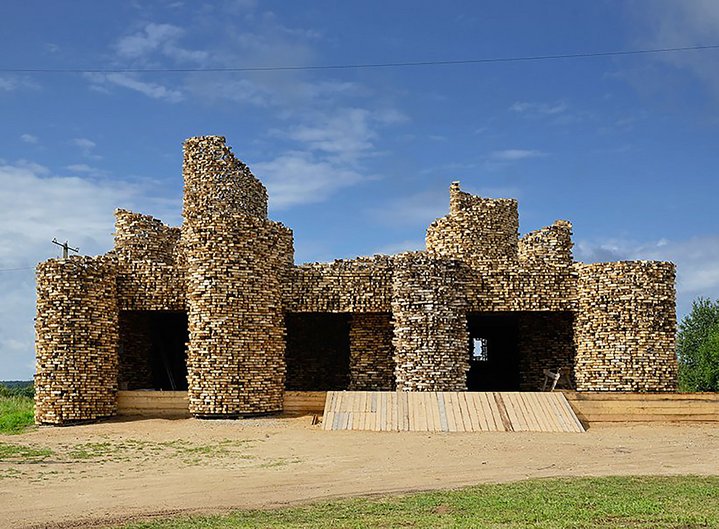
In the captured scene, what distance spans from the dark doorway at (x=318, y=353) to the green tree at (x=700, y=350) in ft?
71.8

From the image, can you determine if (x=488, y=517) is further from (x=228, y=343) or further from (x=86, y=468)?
(x=228, y=343)

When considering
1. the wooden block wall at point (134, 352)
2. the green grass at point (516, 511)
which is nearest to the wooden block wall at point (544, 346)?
the wooden block wall at point (134, 352)

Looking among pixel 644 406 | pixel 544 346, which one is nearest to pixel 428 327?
pixel 544 346

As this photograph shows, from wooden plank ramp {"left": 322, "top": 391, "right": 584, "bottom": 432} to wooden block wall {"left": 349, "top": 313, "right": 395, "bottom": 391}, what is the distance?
2327mm

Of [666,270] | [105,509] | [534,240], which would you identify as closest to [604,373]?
[666,270]

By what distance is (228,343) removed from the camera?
875 inches

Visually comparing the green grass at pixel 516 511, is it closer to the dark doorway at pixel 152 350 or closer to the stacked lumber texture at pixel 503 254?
the stacked lumber texture at pixel 503 254

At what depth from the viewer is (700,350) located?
1726 inches

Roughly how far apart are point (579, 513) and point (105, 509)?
241 inches

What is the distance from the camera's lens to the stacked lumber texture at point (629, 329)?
77.4 ft

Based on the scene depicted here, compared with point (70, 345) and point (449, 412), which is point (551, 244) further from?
point (70, 345)

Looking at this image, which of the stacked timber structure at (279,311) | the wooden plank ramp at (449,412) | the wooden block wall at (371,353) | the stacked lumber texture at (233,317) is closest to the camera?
the wooden plank ramp at (449,412)

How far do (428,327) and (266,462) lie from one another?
26.7 feet

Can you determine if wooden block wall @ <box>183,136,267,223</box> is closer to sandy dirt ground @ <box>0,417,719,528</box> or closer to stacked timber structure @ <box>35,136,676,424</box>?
stacked timber structure @ <box>35,136,676,424</box>
